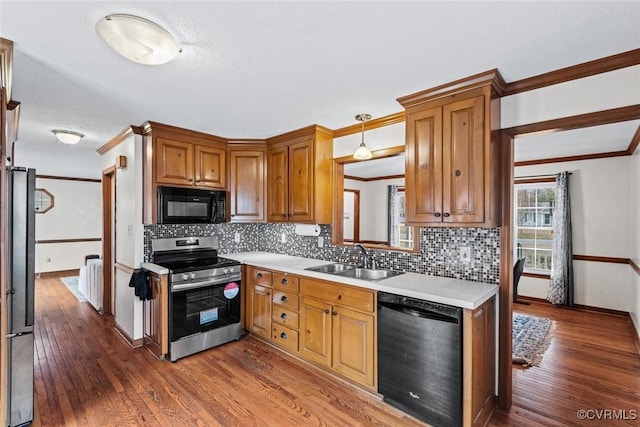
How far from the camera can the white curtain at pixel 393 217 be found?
12.9ft

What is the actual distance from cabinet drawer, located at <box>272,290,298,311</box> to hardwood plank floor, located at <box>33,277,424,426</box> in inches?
19.9

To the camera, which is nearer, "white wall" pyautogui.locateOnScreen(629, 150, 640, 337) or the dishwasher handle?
the dishwasher handle

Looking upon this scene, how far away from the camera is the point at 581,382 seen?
264 cm

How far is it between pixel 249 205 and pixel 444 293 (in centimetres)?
260

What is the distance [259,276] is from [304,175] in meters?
1.24

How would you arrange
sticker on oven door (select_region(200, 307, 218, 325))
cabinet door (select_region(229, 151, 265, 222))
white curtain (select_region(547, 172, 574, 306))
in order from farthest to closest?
1. white curtain (select_region(547, 172, 574, 306))
2. cabinet door (select_region(229, 151, 265, 222))
3. sticker on oven door (select_region(200, 307, 218, 325))

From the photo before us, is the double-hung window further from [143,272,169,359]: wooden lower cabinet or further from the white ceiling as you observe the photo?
[143,272,169,359]: wooden lower cabinet

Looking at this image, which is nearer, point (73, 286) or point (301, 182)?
point (301, 182)

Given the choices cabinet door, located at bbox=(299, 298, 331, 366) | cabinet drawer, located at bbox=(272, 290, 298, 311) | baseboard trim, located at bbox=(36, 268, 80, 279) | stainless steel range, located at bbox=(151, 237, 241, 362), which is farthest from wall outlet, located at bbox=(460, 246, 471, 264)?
baseboard trim, located at bbox=(36, 268, 80, 279)

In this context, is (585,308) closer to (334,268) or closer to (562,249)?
(562,249)

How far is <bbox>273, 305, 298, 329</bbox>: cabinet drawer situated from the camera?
3.04m

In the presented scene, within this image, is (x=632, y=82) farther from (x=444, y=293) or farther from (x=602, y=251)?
(x=602, y=251)

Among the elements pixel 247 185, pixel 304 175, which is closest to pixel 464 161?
pixel 304 175

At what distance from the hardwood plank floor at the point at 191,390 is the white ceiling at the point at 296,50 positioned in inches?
94.3
